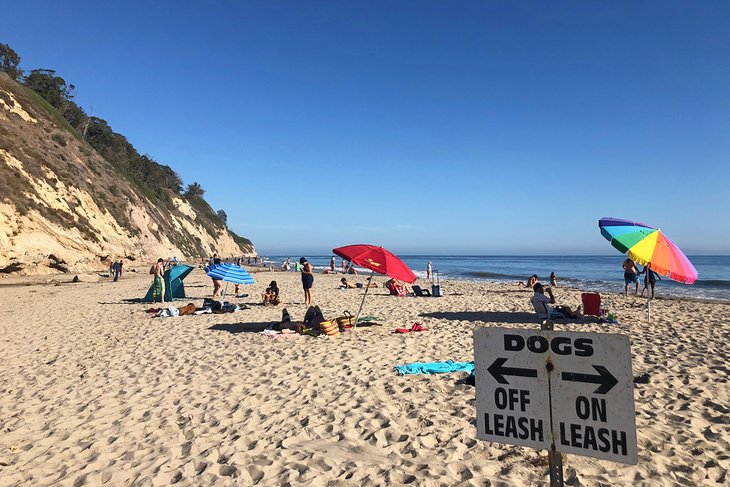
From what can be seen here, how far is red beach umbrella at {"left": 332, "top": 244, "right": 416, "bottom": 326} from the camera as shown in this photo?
9055 mm

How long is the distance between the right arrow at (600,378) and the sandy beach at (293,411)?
7.02ft

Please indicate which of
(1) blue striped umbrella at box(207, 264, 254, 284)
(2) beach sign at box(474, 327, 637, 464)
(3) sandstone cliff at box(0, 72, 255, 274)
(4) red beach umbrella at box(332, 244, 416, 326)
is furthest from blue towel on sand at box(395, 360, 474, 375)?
(3) sandstone cliff at box(0, 72, 255, 274)

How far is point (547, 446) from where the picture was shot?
1.89 metres

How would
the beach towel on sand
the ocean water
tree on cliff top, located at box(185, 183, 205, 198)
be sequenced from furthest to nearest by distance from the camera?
tree on cliff top, located at box(185, 183, 205, 198) → the ocean water → the beach towel on sand

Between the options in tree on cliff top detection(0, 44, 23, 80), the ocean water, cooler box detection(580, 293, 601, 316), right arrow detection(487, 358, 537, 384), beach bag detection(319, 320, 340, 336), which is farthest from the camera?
tree on cliff top detection(0, 44, 23, 80)

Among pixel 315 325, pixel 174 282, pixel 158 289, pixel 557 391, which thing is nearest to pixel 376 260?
pixel 315 325

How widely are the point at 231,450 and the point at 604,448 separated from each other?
362 cm

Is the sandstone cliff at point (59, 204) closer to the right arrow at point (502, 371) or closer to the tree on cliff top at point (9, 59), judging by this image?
the tree on cliff top at point (9, 59)

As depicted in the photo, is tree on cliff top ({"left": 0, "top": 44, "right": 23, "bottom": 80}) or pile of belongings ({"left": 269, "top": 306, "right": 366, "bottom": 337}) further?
tree on cliff top ({"left": 0, "top": 44, "right": 23, "bottom": 80})

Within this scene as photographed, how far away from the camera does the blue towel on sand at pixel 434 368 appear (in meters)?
6.57

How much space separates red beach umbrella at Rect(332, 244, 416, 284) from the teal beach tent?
8.57 meters

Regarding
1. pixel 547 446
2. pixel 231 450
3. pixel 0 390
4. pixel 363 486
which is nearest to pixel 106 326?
pixel 0 390

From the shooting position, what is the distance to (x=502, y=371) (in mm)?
2002

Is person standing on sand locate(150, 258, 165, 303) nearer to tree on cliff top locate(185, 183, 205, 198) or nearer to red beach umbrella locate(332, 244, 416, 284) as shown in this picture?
red beach umbrella locate(332, 244, 416, 284)
